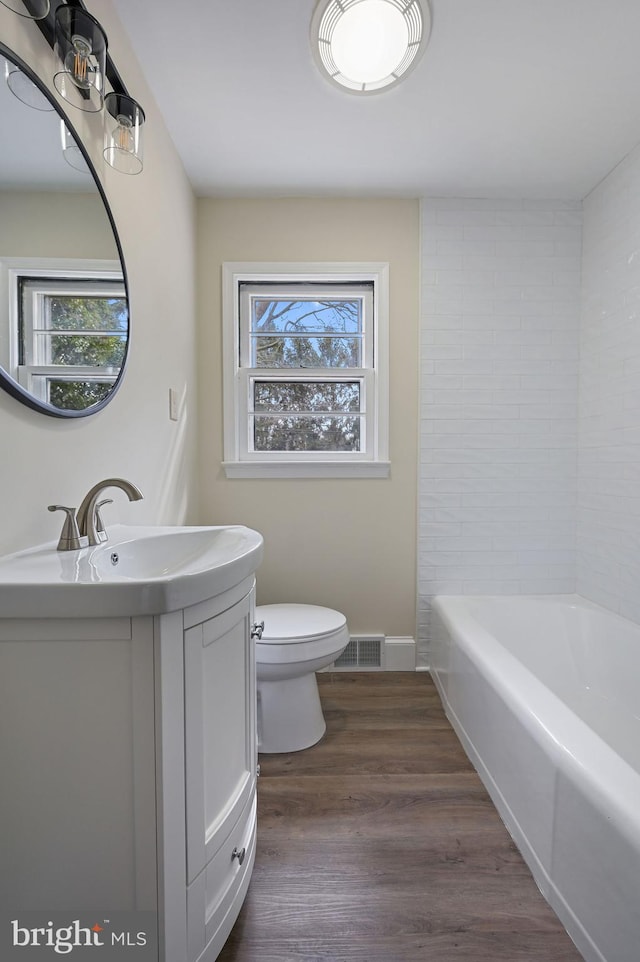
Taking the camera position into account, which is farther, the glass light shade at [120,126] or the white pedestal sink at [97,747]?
the glass light shade at [120,126]

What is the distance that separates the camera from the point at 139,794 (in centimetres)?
74

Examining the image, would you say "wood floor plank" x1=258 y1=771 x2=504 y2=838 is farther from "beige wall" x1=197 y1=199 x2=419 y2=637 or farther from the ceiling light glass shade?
the ceiling light glass shade

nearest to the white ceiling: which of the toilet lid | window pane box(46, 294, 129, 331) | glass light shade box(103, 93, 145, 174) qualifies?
glass light shade box(103, 93, 145, 174)

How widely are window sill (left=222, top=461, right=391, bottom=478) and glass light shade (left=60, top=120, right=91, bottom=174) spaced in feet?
4.37

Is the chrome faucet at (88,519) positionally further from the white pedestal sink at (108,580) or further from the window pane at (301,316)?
the window pane at (301,316)

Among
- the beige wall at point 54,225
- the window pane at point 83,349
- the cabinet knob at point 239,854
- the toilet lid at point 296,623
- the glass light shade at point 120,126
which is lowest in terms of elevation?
the cabinet knob at point 239,854

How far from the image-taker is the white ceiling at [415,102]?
135 centimetres

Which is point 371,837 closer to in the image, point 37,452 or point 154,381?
point 37,452

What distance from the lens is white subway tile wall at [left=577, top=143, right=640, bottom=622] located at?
187cm

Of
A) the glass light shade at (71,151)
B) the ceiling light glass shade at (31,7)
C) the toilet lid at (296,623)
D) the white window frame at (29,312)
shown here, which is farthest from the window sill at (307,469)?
the ceiling light glass shade at (31,7)

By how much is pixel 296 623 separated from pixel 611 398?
1.68 meters

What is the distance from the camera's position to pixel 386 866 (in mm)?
1195

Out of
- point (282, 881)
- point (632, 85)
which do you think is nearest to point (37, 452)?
point (282, 881)

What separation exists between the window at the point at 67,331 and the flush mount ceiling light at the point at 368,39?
3.18ft
